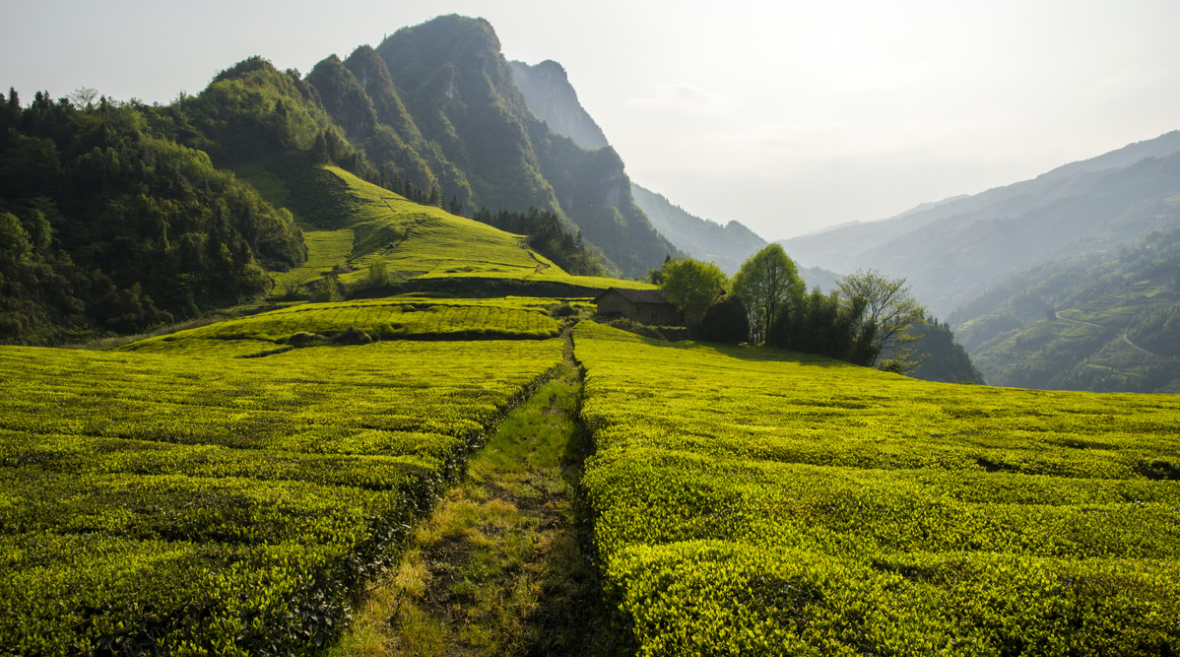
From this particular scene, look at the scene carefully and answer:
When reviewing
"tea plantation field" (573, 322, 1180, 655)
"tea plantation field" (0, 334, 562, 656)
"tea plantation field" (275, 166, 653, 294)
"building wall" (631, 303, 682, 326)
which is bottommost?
"tea plantation field" (0, 334, 562, 656)

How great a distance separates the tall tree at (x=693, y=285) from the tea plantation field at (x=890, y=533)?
61.8m

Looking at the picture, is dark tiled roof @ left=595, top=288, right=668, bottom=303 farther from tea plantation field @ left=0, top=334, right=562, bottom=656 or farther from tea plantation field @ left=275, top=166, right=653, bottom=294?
tea plantation field @ left=0, top=334, right=562, bottom=656

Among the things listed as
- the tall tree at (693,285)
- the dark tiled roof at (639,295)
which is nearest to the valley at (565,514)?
the tall tree at (693,285)

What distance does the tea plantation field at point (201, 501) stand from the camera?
21.0 feet

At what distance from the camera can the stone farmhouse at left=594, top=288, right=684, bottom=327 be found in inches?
3243

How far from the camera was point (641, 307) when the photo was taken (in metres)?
82.7

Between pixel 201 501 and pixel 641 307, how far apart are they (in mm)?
75774

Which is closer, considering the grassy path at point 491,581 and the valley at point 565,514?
the valley at point 565,514

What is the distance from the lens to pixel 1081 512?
9.51 metres

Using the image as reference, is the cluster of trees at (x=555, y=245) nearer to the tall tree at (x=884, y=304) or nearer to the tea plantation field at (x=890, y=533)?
the tall tree at (x=884, y=304)

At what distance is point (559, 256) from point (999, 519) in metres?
147

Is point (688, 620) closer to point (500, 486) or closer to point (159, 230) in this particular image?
point (500, 486)

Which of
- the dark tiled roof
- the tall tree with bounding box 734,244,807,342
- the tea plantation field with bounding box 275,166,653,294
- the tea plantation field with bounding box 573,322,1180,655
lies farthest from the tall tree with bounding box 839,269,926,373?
the tea plantation field with bounding box 573,322,1180,655

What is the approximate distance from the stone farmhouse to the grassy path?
6705cm
